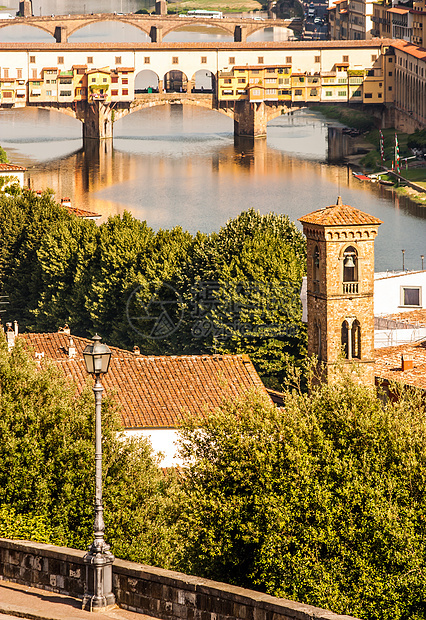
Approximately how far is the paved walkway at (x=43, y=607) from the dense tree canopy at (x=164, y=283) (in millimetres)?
22397

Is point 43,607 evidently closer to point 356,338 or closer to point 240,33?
point 356,338

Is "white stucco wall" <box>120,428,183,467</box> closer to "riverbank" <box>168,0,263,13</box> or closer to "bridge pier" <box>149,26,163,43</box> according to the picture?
"bridge pier" <box>149,26,163,43</box>

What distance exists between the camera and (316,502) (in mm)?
17188

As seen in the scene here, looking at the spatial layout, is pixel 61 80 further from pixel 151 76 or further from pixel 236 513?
pixel 236 513

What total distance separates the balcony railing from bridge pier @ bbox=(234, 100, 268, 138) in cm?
6926

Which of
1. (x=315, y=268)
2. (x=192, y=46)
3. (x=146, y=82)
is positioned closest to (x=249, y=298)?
(x=315, y=268)

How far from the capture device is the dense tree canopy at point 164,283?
37656 mm

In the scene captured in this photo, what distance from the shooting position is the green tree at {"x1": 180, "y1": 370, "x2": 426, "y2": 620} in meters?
16.1

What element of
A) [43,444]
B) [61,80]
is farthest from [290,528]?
[61,80]

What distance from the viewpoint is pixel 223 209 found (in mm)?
72188

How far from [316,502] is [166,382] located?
11.8 m

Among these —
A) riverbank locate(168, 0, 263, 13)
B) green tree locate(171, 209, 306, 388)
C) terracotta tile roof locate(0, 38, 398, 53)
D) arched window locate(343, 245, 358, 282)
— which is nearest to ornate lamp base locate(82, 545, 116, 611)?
arched window locate(343, 245, 358, 282)

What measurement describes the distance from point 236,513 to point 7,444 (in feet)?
11.1

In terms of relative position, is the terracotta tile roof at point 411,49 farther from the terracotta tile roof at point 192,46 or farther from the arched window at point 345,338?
the arched window at point 345,338
